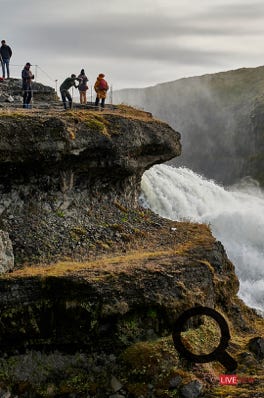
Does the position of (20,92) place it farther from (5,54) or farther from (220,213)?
(220,213)

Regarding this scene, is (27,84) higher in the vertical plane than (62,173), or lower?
higher

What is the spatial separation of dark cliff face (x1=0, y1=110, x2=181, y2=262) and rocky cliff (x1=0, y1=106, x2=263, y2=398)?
5 cm

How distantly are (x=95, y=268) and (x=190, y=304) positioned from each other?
9.89 feet

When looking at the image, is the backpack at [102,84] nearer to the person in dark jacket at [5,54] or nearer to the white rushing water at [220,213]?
the person in dark jacket at [5,54]

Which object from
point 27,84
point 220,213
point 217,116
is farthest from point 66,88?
point 217,116

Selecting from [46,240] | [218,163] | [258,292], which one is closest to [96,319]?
[46,240]

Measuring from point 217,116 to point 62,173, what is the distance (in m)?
80.3

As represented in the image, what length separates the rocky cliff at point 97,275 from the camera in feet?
58.9

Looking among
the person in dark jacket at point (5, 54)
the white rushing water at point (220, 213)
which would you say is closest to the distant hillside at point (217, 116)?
the white rushing water at point (220, 213)

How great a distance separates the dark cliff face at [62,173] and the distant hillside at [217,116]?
6263 centimetres

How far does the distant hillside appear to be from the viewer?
94.1m

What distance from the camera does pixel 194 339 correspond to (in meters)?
19.3

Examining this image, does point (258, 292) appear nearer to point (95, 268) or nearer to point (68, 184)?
point (68, 184)

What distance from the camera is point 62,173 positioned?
78.7 feet
